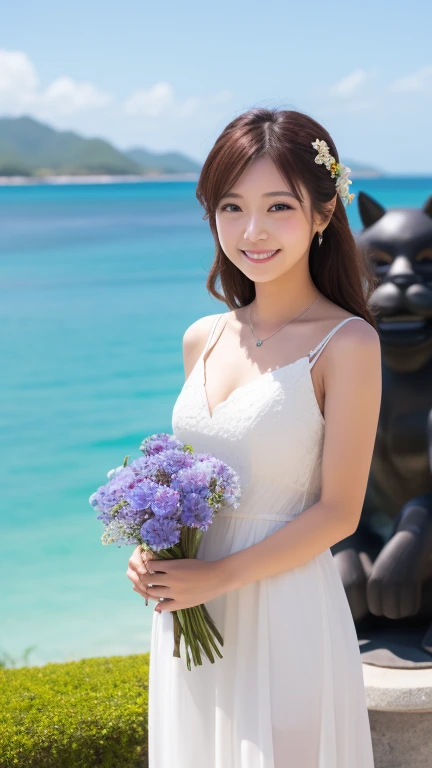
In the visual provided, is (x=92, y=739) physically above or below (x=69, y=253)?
below

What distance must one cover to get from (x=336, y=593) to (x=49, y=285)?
2165cm

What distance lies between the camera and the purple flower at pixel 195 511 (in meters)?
2.21

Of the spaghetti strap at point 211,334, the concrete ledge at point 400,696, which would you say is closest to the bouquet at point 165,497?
the spaghetti strap at point 211,334

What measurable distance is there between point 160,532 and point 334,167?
1.03 metres

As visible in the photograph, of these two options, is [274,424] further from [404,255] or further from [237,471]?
[404,255]

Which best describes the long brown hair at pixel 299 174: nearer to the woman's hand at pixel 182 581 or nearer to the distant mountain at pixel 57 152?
the woman's hand at pixel 182 581

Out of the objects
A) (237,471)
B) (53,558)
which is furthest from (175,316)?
(237,471)

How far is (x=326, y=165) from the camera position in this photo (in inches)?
99.7

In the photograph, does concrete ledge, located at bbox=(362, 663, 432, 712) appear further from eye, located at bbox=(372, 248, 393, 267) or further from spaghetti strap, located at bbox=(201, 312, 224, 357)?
eye, located at bbox=(372, 248, 393, 267)

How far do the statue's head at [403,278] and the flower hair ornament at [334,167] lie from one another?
43.4 inches

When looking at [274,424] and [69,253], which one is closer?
[274,424]

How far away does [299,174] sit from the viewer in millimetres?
2498

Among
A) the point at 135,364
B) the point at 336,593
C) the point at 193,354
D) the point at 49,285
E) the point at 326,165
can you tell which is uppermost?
the point at 49,285

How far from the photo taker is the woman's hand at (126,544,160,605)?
235 cm
